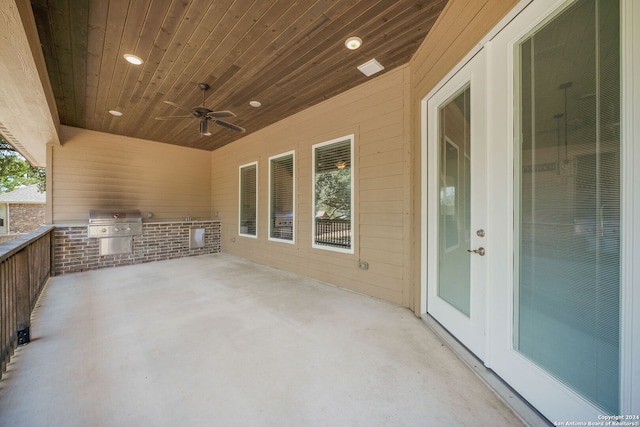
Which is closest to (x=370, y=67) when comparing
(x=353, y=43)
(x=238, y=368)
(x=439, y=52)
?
(x=353, y=43)

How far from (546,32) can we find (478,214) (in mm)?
1156

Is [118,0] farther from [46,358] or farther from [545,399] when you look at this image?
[545,399]

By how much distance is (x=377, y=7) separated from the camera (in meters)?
2.22

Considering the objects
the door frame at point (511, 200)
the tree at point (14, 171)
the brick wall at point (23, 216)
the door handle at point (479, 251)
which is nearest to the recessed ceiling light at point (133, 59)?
the door frame at point (511, 200)

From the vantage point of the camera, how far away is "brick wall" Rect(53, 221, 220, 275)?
4.86 metres

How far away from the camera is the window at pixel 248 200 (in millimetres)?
5777

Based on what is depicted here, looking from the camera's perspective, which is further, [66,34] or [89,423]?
[66,34]

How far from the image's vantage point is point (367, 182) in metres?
3.56

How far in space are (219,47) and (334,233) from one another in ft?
9.52

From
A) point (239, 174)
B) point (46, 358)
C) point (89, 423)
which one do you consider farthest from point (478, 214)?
point (239, 174)

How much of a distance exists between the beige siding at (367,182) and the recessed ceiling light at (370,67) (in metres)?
0.18

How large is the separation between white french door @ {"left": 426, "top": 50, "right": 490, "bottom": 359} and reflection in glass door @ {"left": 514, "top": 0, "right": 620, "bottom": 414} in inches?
11.8

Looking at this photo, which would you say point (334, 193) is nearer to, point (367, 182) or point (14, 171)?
point (367, 182)

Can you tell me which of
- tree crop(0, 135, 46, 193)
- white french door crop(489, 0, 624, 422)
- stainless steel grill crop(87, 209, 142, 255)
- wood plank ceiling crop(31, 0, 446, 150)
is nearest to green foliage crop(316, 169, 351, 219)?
wood plank ceiling crop(31, 0, 446, 150)
